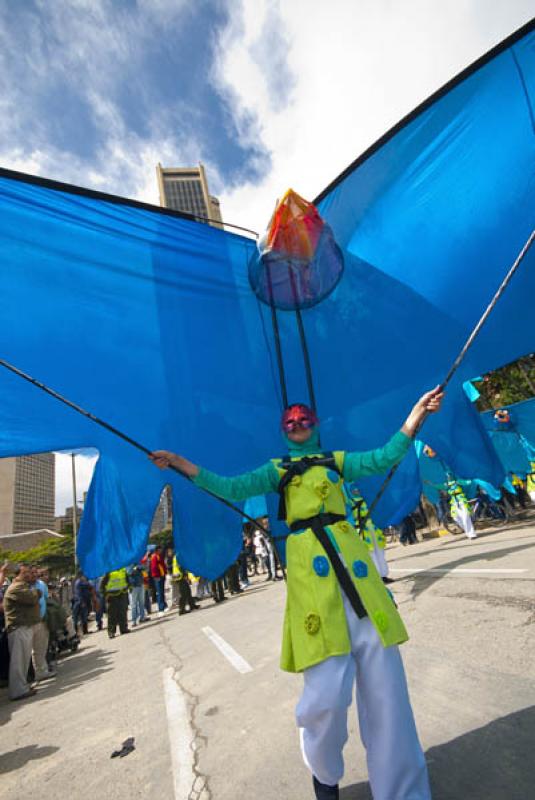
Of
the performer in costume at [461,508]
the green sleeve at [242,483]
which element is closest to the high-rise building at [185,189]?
the performer in costume at [461,508]

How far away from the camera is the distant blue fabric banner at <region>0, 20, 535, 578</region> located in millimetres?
2801

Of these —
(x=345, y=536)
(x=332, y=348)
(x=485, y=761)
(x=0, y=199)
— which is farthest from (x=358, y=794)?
(x=0, y=199)

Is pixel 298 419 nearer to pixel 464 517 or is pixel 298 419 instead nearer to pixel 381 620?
pixel 381 620

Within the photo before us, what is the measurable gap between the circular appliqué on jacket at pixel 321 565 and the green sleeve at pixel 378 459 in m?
0.55

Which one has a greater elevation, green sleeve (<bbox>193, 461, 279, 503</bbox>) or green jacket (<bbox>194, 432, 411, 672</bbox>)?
green sleeve (<bbox>193, 461, 279, 503</bbox>)

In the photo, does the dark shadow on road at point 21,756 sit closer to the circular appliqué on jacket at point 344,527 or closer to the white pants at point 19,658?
the white pants at point 19,658

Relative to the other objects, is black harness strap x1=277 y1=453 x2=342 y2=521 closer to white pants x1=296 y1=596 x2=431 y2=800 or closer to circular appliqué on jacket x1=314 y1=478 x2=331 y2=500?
circular appliqué on jacket x1=314 y1=478 x2=331 y2=500

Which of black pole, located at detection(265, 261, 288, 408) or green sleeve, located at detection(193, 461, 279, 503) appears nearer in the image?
green sleeve, located at detection(193, 461, 279, 503)

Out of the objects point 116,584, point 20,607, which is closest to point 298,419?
point 20,607

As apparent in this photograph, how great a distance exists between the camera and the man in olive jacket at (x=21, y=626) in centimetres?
651

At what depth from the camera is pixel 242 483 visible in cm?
247

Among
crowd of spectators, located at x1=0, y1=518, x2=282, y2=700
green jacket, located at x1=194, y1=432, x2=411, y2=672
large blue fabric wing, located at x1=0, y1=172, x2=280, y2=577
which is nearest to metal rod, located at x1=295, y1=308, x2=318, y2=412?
large blue fabric wing, located at x1=0, y1=172, x2=280, y2=577

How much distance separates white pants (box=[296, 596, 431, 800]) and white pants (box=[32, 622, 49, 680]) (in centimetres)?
711

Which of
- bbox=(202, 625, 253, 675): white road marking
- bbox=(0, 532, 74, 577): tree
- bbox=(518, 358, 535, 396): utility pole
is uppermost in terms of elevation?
bbox=(0, 532, 74, 577): tree
